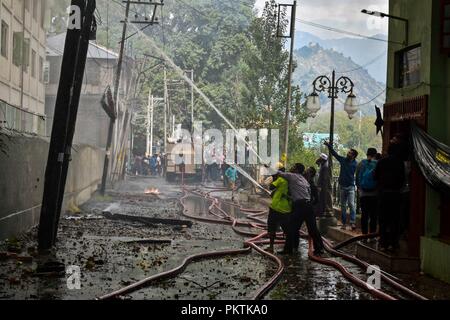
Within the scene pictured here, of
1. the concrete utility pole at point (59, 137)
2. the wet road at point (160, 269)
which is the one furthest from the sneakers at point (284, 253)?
the concrete utility pole at point (59, 137)

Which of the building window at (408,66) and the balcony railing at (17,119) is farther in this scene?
the balcony railing at (17,119)

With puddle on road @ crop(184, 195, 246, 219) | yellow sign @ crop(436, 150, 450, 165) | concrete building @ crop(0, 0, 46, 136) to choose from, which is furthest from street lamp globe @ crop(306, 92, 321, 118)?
concrete building @ crop(0, 0, 46, 136)

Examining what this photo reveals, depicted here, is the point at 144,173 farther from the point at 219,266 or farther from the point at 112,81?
the point at 219,266

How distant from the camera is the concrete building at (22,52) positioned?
101 feet

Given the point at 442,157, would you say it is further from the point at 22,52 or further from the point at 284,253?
the point at 22,52

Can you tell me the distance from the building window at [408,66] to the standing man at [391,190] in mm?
1572

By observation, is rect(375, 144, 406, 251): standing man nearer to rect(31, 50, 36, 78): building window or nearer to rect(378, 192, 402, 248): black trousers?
rect(378, 192, 402, 248): black trousers

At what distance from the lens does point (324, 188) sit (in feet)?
52.8

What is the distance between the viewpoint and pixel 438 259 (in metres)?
10.3

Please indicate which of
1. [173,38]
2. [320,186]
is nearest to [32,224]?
[320,186]

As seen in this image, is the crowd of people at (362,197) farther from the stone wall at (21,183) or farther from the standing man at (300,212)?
the stone wall at (21,183)

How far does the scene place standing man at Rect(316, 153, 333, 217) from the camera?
53.0 ft

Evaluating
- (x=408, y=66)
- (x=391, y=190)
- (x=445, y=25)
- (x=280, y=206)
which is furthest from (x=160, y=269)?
(x=445, y=25)
